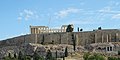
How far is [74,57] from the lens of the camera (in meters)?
46.5

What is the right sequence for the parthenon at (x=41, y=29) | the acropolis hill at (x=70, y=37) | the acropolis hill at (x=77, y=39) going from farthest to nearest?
1. the parthenon at (x=41, y=29)
2. the acropolis hill at (x=70, y=37)
3. the acropolis hill at (x=77, y=39)

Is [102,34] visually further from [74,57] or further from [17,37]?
[17,37]

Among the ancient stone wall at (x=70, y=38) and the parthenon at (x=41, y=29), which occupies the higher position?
the parthenon at (x=41, y=29)

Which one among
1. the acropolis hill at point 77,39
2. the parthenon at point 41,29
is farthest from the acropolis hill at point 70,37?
the parthenon at point 41,29

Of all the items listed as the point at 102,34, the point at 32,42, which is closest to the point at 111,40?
the point at 102,34

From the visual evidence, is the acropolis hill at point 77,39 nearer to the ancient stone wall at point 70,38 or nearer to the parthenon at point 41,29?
the ancient stone wall at point 70,38

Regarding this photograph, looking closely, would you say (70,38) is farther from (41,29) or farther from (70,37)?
(41,29)

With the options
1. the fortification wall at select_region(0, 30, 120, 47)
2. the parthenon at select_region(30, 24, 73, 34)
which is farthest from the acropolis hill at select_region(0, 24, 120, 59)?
the parthenon at select_region(30, 24, 73, 34)

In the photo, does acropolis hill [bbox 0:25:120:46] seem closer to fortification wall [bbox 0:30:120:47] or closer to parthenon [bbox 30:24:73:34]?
fortification wall [bbox 0:30:120:47]

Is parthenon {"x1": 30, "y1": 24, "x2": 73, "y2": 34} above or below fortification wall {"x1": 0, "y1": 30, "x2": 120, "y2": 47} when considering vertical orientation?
above

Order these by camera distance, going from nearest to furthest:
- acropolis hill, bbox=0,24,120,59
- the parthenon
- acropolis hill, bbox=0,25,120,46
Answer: acropolis hill, bbox=0,24,120,59 < acropolis hill, bbox=0,25,120,46 < the parthenon

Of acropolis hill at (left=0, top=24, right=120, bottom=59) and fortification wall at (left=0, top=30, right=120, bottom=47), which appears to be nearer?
acropolis hill at (left=0, top=24, right=120, bottom=59)

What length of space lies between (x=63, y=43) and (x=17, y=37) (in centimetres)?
772

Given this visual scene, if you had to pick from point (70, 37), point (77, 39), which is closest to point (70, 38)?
point (70, 37)
